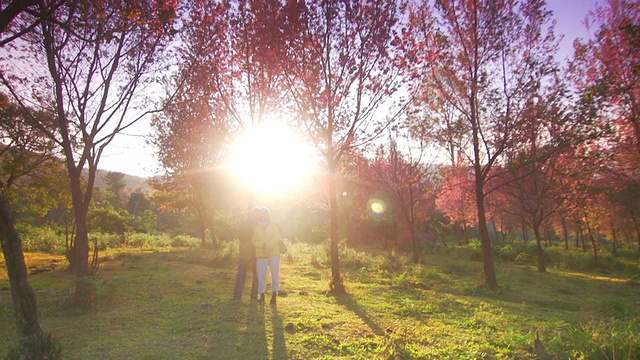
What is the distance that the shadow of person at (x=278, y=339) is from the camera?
503 centimetres

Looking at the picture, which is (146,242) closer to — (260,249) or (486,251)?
(260,249)

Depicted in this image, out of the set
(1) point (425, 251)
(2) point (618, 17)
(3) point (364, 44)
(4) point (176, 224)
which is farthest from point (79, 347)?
(4) point (176, 224)

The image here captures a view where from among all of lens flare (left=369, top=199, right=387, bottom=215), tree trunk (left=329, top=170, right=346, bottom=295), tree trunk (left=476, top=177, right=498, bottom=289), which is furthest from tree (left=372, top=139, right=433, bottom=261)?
tree trunk (left=329, top=170, right=346, bottom=295)

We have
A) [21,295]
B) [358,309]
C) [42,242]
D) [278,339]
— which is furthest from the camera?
[42,242]

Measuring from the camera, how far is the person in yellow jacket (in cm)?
783

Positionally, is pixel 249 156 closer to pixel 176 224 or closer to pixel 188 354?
pixel 188 354

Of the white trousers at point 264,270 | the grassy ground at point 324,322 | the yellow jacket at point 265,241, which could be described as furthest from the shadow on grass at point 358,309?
the yellow jacket at point 265,241

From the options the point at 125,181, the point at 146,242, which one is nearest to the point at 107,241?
the point at 146,242

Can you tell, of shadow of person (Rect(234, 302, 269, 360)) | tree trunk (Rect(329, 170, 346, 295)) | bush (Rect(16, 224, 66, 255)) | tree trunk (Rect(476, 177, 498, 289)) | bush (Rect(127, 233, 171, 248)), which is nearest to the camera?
shadow of person (Rect(234, 302, 269, 360))

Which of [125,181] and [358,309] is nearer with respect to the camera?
[358,309]

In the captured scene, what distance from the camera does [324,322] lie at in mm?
6527

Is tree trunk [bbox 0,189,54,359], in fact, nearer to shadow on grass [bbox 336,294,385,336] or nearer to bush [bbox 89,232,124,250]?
shadow on grass [bbox 336,294,385,336]

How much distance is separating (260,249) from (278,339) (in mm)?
2513

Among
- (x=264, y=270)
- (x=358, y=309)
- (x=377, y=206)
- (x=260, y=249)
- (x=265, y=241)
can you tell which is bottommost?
(x=358, y=309)
